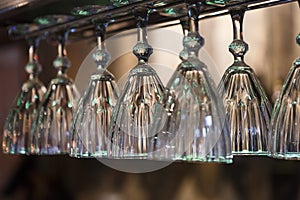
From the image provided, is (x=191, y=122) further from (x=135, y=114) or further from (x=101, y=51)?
(x=101, y=51)

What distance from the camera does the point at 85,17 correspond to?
913mm

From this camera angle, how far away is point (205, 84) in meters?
0.68

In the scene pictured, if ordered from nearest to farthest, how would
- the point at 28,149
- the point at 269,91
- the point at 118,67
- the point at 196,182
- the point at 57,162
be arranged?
the point at 28,149, the point at 269,91, the point at 196,182, the point at 118,67, the point at 57,162

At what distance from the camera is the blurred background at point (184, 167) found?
5.16 feet

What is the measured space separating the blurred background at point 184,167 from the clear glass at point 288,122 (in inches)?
34.3

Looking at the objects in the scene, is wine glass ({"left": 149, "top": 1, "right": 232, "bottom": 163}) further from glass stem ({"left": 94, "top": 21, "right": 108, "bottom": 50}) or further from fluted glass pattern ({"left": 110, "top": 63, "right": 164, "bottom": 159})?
glass stem ({"left": 94, "top": 21, "right": 108, "bottom": 50})

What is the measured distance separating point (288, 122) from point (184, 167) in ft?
3.57

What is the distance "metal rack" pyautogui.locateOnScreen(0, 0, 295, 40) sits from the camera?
78cm

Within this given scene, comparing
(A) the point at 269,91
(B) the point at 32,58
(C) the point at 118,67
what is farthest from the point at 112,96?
(C) the point at 118,67

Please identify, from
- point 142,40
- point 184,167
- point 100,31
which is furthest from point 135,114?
point 184,167

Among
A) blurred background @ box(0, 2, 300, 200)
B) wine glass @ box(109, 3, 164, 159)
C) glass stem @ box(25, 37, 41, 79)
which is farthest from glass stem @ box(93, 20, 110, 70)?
blurred background @ box(0, 2, 300, 200)

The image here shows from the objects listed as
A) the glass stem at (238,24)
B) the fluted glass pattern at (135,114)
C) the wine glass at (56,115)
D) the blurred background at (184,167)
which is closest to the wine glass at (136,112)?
the fluted glass pattern at (135,114)

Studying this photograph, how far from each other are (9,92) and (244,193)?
1018 mm

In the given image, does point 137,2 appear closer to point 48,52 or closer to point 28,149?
point 28,149
